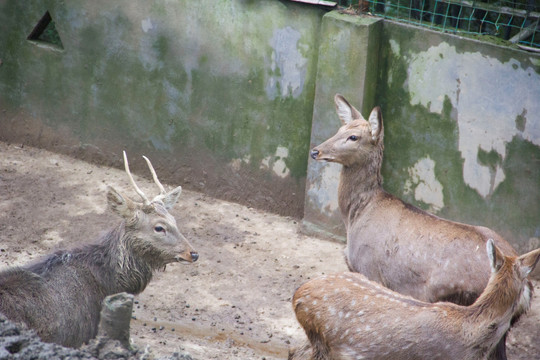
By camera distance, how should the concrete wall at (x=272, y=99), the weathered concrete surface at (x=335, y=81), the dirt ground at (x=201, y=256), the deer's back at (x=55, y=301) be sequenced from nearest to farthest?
the deer's back at (x=55, y=301) < the dirt ground at (x=201, y=256) < the concrete wall at (x=272, y=99) < the weathered concrete surface at (x=335, y=81)

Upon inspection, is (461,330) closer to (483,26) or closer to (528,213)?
(528,213)

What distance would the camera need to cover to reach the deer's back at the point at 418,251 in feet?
21.4

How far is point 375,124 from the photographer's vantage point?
24.6 ft

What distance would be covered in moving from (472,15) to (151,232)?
4036 millimetres

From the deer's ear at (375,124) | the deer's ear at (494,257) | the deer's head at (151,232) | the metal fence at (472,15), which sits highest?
the metal fence at (472,15)

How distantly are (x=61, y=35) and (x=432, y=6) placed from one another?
14.3ft

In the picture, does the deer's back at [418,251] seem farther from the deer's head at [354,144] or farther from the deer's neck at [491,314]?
the deer's neck at [491,314]

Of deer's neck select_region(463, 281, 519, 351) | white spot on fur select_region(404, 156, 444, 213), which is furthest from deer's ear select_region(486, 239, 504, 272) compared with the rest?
white spot on fur select_region(404, 156, 444, 213)

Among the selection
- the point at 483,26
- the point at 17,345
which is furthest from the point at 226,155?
the point at 17,345

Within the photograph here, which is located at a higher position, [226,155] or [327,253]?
[226,155]

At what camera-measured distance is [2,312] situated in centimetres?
555

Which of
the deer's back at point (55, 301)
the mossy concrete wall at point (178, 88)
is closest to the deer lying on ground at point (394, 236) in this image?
the mossy concrete wall at point (178, 88)

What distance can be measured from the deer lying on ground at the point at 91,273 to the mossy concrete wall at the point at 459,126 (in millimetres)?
2716

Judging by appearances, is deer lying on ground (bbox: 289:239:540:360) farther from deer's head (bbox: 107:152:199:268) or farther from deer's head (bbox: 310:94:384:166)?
deer's head (bbox: 310:94:384:166)
